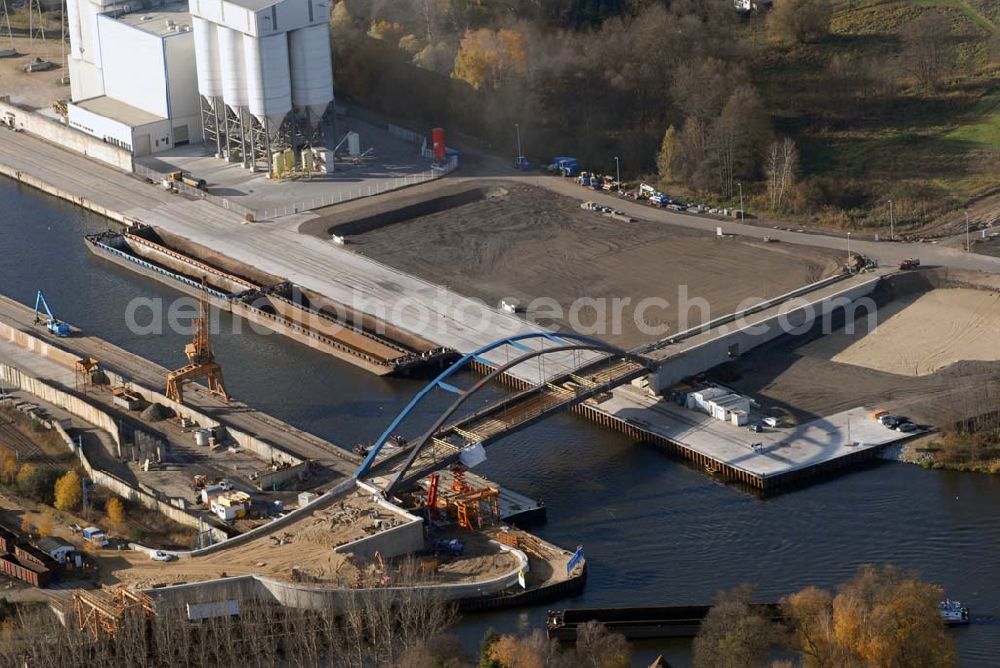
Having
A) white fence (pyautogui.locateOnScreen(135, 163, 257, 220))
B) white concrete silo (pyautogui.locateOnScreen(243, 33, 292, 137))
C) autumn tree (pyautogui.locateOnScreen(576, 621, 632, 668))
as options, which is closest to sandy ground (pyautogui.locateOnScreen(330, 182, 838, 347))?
white fence (pyautogui.locateOnScreen(135, 163, 257, 220))

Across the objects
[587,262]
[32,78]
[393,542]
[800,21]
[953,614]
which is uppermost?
[800,21]

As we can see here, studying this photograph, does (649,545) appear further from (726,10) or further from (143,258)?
(726,10)

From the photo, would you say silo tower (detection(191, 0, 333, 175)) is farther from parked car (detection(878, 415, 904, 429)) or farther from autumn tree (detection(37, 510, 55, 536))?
parked car (detection(878, 415, 904, 429))

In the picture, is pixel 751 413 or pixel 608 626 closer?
pixel 608 626

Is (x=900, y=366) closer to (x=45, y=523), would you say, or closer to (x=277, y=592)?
(x=277, y=592)

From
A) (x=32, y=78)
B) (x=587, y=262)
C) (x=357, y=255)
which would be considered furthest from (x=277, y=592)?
(x=32, y=78)

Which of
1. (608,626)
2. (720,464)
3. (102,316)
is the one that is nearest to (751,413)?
(720,464)
